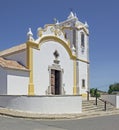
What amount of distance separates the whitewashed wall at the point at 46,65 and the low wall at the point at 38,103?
4957mm

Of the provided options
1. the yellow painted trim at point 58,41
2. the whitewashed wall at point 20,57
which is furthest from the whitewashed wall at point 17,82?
the yellow painted trim at point 58,41

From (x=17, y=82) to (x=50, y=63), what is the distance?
177 inches

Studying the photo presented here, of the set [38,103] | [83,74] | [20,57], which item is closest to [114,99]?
[83,74]

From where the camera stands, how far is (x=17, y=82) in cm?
2306

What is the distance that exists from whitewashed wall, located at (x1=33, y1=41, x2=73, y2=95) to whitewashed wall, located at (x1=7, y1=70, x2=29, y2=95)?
1183 mm

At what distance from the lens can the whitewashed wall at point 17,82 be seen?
22438mm

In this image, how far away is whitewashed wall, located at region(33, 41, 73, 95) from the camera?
2492cm

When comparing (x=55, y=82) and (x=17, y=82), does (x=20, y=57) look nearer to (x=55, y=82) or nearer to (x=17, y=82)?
(x=17, y=82)

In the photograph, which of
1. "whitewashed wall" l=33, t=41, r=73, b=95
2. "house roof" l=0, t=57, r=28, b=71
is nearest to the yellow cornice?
"whitewashed wall" l=33, t=41, r=73, b=95

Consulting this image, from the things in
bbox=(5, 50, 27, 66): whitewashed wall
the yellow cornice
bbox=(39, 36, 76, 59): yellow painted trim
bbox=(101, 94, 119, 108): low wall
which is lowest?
bbox=(101, 94, 119, 108): low wall

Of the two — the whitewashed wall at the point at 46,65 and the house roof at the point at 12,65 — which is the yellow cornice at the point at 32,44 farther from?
the house roof at the point at 12,65

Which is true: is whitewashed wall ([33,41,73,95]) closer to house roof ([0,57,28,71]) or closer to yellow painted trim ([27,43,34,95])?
yellow painted trim ([27,43,34,95])

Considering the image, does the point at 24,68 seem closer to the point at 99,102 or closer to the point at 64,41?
the point at 64,41

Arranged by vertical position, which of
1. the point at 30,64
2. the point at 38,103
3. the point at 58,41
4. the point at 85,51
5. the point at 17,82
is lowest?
the point at 38,103
